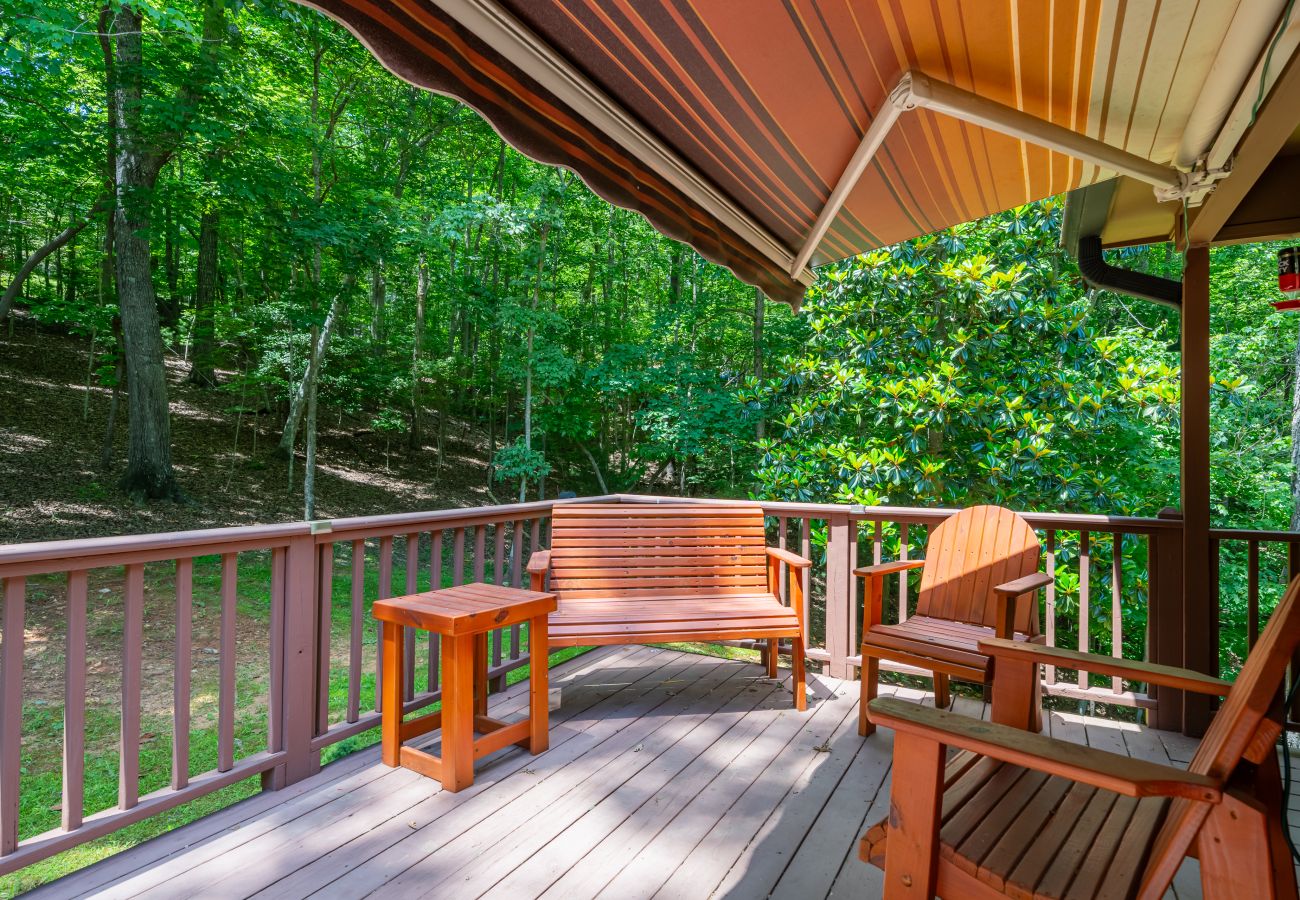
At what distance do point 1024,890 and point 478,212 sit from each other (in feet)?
31.4

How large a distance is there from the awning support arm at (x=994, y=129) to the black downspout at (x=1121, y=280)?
1.52 meters

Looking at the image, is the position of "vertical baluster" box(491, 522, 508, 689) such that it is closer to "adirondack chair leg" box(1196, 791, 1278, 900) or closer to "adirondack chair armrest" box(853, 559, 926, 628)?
"adirondack chair armrest" box(853, 559, 926, 628)

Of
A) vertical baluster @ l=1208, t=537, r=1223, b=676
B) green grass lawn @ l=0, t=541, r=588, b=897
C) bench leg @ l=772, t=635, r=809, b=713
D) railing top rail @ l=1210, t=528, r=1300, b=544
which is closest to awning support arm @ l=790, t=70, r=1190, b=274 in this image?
railing top rail @ l=1210, t=528, r=1300, b=544

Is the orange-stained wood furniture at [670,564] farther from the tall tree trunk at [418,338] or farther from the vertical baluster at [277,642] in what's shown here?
the tall tree trunk at [418,338]

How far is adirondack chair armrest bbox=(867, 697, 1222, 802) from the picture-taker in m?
1.05

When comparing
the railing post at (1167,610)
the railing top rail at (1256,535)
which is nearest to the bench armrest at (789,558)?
the railing post at (1167,610)

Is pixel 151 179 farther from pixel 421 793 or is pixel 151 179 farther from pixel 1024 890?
pixel 1024 890

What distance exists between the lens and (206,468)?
9.45 m

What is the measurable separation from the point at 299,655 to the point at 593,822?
1.23 metres

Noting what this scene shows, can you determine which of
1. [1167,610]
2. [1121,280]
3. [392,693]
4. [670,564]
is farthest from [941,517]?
[392,693]

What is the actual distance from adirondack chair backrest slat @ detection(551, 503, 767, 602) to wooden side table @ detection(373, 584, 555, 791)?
653 mm

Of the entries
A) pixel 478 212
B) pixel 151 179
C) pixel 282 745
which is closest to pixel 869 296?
pixel 478 212

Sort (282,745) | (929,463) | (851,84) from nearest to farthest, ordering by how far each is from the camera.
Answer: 1. (851,84)
2. (282,745)
3. (929,463)

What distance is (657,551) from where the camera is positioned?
3.64 metres
